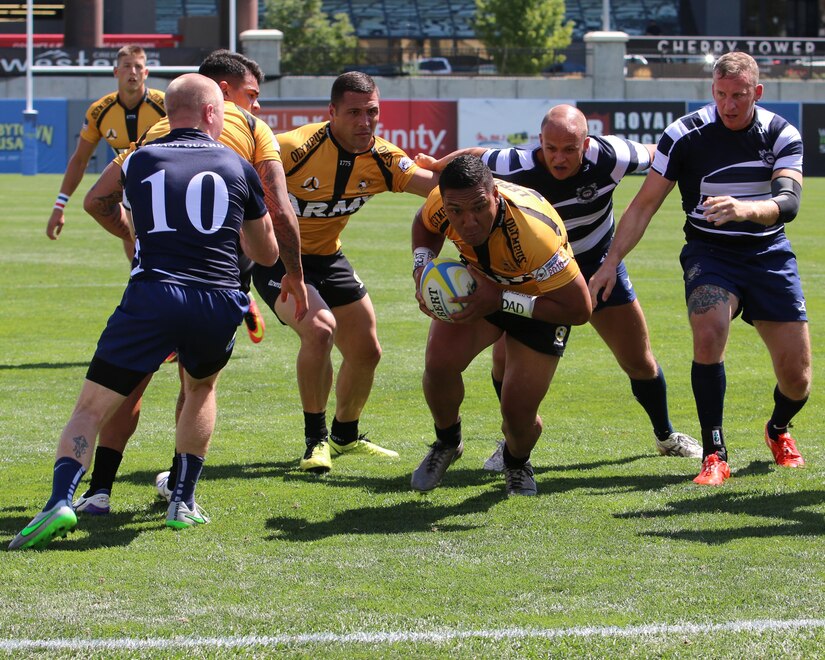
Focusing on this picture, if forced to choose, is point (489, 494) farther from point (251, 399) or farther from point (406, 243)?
point (406, 243)

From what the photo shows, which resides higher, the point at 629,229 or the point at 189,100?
the point at 189,100

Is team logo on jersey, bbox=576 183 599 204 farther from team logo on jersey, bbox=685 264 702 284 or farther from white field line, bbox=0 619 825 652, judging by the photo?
white field line, bbox=0 619 825 652

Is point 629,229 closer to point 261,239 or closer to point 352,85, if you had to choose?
point 352,85

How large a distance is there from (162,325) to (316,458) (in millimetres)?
1957

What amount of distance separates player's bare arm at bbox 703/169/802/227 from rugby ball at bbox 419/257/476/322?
3.88ft

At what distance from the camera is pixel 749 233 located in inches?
271

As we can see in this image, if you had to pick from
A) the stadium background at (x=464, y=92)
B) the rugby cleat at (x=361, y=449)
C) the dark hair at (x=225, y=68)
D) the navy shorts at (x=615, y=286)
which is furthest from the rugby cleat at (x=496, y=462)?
the stadium background at (x=464, y=92)

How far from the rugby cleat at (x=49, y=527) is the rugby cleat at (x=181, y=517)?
1.80 feet

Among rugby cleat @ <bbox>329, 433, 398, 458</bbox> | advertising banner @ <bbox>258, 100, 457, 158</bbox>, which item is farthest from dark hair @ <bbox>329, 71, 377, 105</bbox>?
advertising banner @ <bbox>258, 100, 457, 158</bbox>

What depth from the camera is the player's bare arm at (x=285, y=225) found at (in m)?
6.18

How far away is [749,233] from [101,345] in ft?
11.4

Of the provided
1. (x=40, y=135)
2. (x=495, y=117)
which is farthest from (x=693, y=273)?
(x=40, y=135)

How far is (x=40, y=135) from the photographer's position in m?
42.0

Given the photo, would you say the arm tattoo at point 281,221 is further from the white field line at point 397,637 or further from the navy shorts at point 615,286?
the white field line at point 397,637
